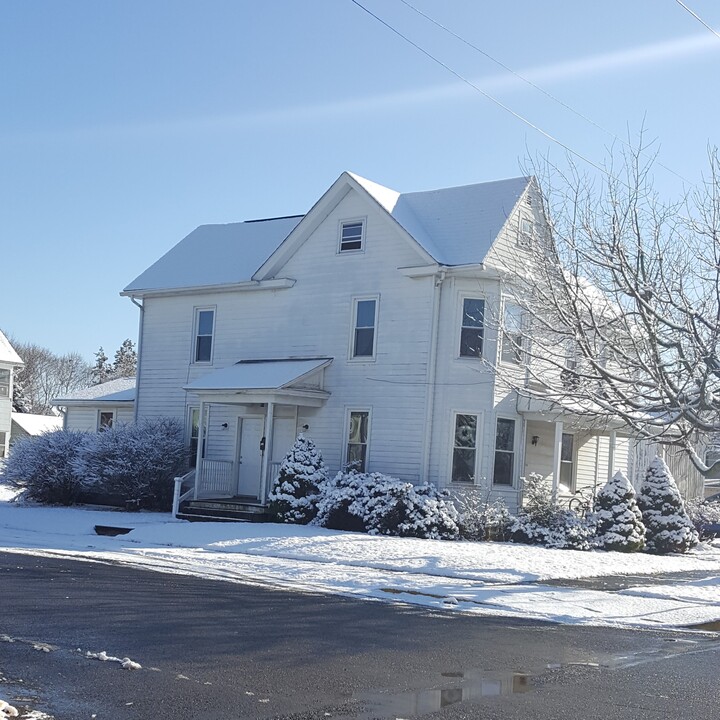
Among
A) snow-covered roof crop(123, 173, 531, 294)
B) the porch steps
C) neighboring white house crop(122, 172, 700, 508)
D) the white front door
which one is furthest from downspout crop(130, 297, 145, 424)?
the porch steps

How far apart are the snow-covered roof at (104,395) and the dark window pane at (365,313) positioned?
9860mm

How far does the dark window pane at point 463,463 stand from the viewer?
23.8 m

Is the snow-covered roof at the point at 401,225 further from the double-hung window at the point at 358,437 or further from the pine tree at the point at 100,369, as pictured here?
the pine tree at the point at 100,369

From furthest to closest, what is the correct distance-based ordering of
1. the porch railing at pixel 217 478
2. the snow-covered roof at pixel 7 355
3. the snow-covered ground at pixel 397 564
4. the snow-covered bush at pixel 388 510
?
the snow-covered roof at pixel 7 355 < the porch railing at pixel 217 478 < the snow-covered bush at pixel 388 510 < the snow-covered ground at pixel 397 564

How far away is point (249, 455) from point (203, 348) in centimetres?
369

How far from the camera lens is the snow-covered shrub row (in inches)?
1025

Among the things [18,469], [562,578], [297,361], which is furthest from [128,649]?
[18,469]

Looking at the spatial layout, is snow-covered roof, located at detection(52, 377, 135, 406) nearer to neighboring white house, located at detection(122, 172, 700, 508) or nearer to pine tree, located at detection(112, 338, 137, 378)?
neighboring white house, located at detection(122, 172, 700, 508)

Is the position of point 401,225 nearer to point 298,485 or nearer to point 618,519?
point 298,485

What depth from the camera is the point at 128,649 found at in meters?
8.31

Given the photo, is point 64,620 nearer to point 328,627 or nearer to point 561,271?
point 328,627

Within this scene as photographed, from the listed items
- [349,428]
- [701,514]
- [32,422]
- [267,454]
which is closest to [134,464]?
[267,454]

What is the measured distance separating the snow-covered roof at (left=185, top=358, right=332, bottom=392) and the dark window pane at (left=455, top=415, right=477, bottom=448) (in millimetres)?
3812

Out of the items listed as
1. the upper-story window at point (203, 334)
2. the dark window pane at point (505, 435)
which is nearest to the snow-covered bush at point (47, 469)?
the upper-story window at point (203, 334)
